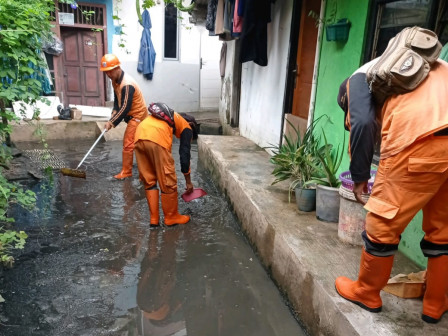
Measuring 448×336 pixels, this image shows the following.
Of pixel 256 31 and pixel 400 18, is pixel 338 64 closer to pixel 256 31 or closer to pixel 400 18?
pixel 400 18

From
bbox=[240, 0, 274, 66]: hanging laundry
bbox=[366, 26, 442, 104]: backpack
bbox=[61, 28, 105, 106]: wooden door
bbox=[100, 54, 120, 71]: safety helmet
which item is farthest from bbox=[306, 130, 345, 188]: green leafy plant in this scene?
bbox=[61, 28, 105, 106]: wooden door

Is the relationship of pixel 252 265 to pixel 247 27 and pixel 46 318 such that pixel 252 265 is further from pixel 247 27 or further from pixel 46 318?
pixel 247 27

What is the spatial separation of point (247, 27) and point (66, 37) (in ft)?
22.4

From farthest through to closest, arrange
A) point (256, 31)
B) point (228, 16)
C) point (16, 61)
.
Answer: point (228, 16) < point (256, 31) < point (16, 61)

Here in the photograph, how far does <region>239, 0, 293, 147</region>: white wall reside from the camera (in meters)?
5.43

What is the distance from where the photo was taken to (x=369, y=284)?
6.61 ft

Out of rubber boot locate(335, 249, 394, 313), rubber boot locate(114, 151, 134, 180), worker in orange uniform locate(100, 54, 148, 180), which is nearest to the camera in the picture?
rubber boot locate(335, 249, 394, 313)

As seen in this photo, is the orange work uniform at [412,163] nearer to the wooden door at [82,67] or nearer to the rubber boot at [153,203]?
the rubber boot at [153,203]

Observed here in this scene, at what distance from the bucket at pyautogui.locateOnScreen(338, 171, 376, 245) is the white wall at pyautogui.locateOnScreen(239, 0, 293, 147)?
2783 mm

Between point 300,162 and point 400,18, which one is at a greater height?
point 400,18

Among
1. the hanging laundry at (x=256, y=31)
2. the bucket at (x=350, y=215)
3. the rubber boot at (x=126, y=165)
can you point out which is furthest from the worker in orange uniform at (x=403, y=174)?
the rubber boot at (x=126, y=165)

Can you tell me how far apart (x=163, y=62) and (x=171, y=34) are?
0.97 meters

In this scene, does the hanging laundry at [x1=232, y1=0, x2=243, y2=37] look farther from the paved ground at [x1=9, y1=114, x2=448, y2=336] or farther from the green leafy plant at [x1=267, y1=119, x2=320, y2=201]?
the green leafy plant at [x1=267, y1=119, x2=320, y2=201]

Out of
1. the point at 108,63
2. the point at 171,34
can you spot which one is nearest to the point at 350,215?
the point at 108,63
